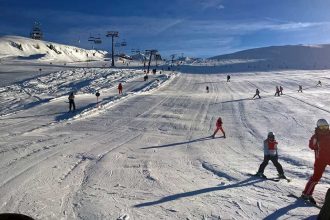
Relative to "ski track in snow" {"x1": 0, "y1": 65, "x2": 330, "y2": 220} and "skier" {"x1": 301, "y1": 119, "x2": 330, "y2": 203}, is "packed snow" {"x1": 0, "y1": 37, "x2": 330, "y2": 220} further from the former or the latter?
"skier" {"x1": 301, "y1": 119, "x2": 330, "y2": 203}

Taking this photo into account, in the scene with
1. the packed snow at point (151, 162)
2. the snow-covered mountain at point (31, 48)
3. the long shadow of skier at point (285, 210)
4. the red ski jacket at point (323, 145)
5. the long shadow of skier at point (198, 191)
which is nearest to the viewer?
the long shadow of skier at point (285, 210)

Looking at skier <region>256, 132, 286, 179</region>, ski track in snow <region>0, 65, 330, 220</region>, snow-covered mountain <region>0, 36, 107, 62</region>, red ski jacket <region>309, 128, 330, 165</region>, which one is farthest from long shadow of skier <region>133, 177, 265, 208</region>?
snow-covered mountain <region>0, 36, 107, 62</region>

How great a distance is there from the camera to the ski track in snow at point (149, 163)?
28.1 ft

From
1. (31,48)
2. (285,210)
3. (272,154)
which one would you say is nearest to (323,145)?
(285,210)

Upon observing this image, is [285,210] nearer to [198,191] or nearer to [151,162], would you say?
[198,191]

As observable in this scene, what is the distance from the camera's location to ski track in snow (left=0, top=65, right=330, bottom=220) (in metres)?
8.57

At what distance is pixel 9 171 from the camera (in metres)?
12.0

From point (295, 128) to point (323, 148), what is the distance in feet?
52.3

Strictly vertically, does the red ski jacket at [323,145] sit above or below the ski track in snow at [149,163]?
above

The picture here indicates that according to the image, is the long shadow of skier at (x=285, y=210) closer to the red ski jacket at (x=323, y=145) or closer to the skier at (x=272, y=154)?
the red ski jacket at (x=323, y=145)

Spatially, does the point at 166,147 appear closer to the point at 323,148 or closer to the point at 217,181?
the point at 217,181

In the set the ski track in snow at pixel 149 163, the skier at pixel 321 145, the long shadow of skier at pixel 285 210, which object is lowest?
the ski track in snow at pixel 149 163

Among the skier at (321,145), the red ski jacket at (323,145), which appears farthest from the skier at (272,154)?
the red ski jacket at (323,145)

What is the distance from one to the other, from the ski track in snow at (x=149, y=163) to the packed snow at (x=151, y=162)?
3 centimetres
